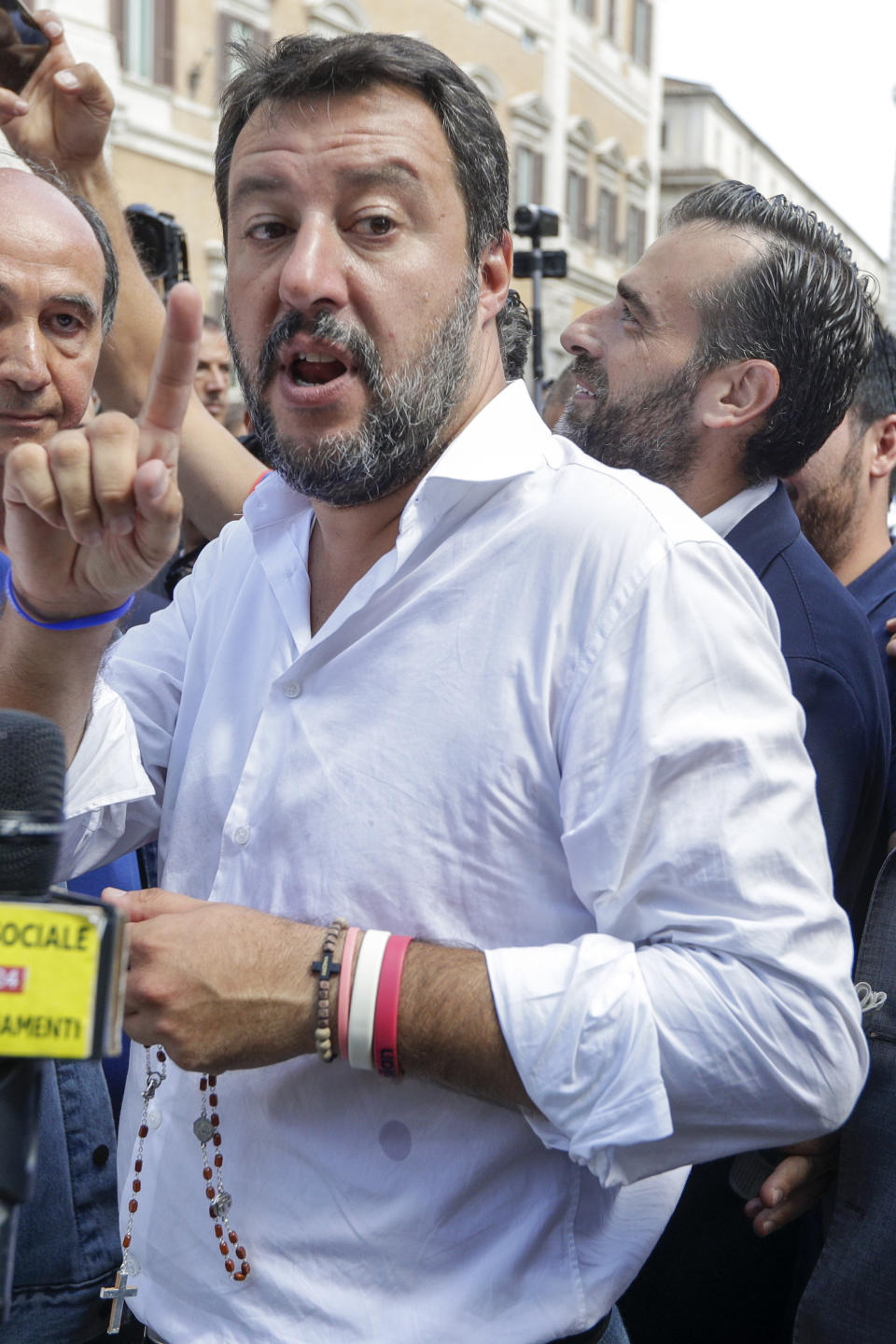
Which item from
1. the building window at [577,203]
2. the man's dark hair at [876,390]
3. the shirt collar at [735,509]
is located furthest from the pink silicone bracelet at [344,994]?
the building window at [577,203]

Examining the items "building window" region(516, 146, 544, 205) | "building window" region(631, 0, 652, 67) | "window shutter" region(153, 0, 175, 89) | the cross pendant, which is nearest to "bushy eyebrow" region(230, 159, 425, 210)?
the cross pendant

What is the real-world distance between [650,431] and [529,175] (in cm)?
2530

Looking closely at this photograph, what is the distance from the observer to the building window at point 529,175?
26188 mm

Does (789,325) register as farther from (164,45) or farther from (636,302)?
(164,45)

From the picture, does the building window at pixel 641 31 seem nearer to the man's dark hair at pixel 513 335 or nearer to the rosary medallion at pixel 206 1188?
the man's dark hair at pixel 513 335

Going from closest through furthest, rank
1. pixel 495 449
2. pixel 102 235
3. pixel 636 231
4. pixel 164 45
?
pixel 495 449
pixel 102 235
pixel 164 45
pixel 636 231

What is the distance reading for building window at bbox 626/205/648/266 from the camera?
31172 mm

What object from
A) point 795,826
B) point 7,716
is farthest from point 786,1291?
point 7,716

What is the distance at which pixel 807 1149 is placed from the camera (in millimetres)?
1862

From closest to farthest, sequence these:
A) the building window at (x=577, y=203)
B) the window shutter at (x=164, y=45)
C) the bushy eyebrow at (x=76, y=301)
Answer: the bushy eyebrow at (x=76, y=301)
the window shutter at (x=164, y=45)
the building window at (x=577, y=203)

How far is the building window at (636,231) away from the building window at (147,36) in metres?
14.8

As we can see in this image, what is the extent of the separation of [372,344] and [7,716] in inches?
32.5

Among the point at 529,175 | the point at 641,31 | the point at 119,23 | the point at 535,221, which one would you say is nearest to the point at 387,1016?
the point at 535,221

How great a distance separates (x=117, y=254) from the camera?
9.47 ft
